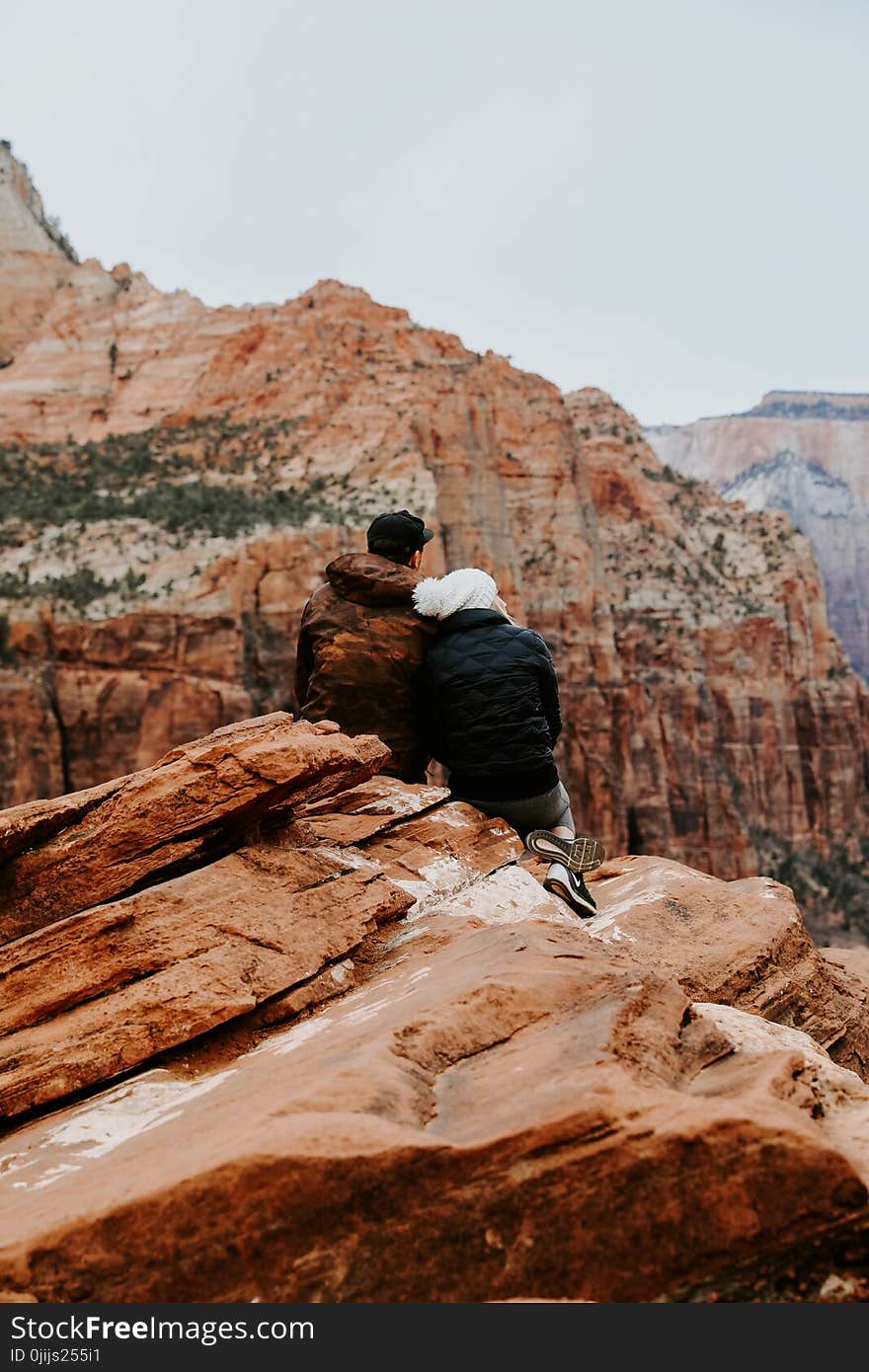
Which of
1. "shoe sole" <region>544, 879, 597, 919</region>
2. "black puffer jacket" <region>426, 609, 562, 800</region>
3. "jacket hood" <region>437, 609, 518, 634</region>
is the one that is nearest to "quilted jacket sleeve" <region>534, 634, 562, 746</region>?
"black puffer jacket" <region>426, 609, 562, 800</region>

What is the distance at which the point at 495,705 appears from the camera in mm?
6711

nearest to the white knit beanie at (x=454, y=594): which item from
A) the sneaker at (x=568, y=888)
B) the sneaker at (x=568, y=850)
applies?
the sneaker at (x=568, y=850)

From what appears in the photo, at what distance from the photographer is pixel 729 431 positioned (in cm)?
15025

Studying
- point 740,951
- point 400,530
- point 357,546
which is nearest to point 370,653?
point 400,530

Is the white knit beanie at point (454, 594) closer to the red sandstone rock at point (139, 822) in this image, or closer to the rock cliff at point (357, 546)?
the red sandstone rock at point (139, 822)

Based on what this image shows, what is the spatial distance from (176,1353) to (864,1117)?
2310 mm

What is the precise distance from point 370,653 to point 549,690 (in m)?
1.26

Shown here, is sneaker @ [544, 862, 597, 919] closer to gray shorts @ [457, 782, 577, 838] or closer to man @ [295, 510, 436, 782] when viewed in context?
gray shorts @ [457, 782, 577, 838]

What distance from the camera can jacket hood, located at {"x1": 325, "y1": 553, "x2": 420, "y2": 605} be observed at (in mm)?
7523

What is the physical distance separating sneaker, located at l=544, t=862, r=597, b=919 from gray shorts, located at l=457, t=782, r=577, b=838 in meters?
0.67

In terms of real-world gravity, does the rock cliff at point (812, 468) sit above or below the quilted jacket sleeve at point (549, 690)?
above

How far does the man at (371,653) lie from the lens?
24.3 ft

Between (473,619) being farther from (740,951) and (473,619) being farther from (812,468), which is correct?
(812,468)

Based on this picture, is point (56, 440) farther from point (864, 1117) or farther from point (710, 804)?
point (864, 1117)
